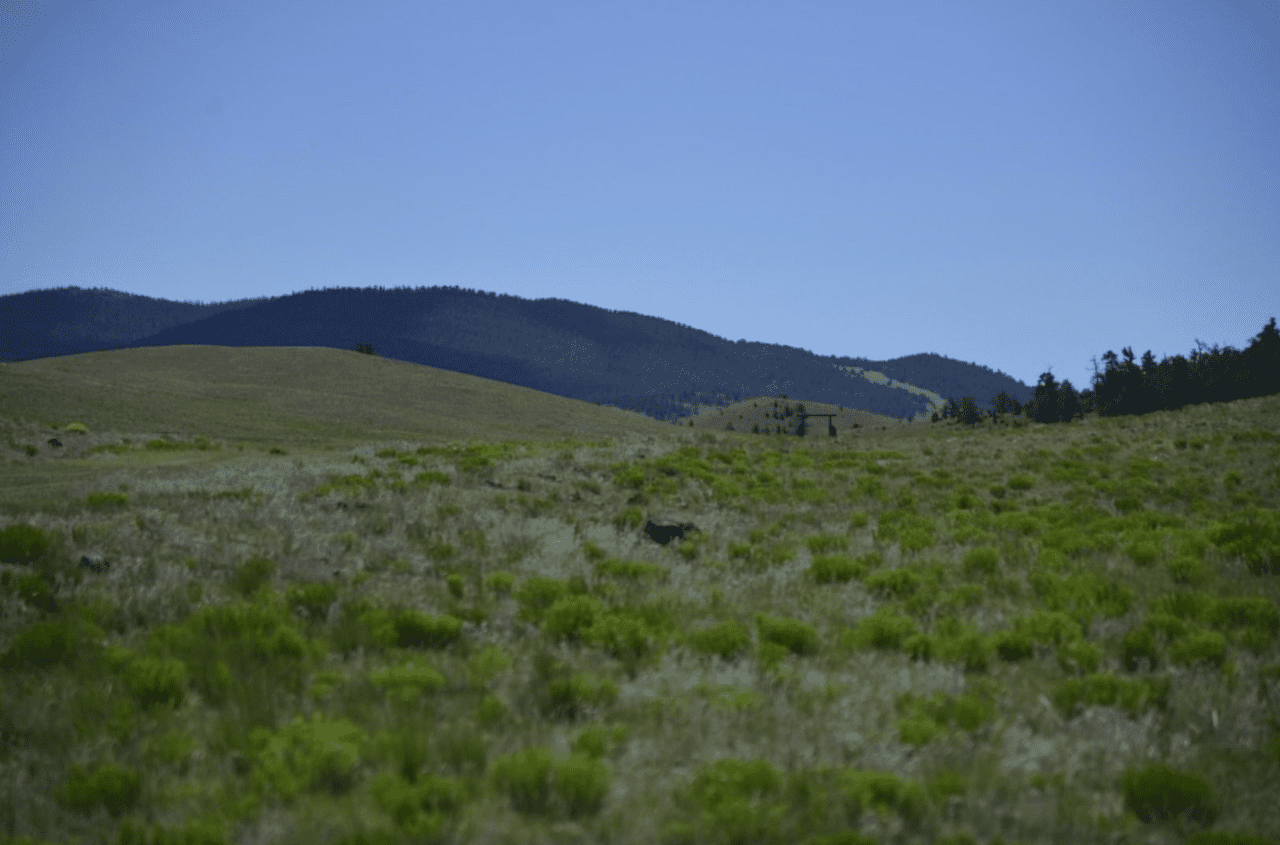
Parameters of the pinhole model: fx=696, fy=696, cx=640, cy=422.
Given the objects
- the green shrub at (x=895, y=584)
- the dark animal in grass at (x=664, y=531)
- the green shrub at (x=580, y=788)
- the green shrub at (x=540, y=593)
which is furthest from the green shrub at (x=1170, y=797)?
the dark animal in grass at (x=664, y=531)

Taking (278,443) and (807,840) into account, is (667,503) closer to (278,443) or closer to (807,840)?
(807,840)

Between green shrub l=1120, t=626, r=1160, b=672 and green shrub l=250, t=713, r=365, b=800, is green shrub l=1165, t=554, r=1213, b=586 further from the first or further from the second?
green shrub l=250, t=713, r=365, b=800

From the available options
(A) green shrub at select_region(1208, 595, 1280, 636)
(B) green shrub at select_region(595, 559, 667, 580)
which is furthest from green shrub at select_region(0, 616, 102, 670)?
(A) green shrub at select_region(1208, 595, 1280, 636)

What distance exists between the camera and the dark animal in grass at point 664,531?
11.4 metres

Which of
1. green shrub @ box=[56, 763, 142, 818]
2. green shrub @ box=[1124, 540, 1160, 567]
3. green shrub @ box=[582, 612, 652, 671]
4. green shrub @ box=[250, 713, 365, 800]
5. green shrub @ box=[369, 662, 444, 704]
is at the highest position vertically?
green shrub @ box=[1124, 540, 1160, 567]

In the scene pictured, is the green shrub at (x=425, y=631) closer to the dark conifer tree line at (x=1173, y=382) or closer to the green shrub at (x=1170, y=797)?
the green shrub at (x=1170, y=797)

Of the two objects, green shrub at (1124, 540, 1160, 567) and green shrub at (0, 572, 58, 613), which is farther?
green shrub at (1124, 540, 1160, 567)

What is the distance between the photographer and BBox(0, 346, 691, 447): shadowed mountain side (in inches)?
2202

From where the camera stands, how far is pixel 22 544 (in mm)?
7941

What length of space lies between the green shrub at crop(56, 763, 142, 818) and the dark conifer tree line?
319 feet

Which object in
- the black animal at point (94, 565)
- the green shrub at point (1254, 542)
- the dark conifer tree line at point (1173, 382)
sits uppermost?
the dark conifer tree line at point (1173, 382)

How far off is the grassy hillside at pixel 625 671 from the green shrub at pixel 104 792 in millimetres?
17

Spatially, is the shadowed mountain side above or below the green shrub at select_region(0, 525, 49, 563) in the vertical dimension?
above

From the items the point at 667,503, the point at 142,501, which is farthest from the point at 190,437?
the point at 667,503
